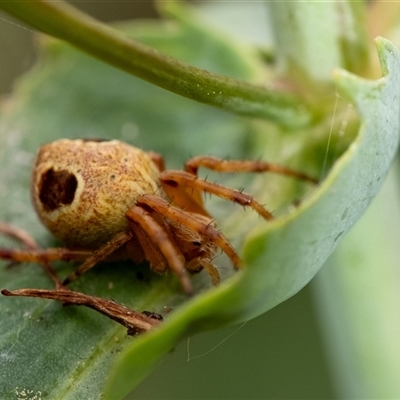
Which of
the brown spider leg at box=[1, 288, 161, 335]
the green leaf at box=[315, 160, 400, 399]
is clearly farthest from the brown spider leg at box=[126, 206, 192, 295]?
the green leaf at box=[315, 160, 400, 399]

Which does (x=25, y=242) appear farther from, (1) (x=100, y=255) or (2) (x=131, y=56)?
(2) (x=131, y=56)

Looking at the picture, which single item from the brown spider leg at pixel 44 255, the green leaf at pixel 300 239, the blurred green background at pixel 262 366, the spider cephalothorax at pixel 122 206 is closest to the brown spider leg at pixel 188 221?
the spider cephalothorax at pixel 122 206

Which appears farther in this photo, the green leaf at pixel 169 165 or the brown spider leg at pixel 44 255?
the brown spider leg at pixel 44 255

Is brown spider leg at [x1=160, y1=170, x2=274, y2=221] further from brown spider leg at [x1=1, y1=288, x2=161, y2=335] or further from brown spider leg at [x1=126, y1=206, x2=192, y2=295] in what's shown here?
brown spider leg at [x1=1, y1=288, x2=161, y2=335]

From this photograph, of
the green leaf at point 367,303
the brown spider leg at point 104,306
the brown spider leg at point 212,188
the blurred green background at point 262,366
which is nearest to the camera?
the brown spider leg at point 104,306

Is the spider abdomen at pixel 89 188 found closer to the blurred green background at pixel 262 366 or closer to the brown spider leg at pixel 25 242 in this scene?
the brown spider leg at pixel 25 242

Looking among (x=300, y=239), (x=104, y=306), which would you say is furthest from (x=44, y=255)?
(x=300, y=239)

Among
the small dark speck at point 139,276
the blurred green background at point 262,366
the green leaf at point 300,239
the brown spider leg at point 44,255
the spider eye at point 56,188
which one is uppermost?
the green leaf at point 300,239

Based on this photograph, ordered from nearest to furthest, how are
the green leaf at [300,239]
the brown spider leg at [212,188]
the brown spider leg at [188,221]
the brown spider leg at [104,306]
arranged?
1. the green leaf at [300,239]
2. the brown spider leg at [104,306]
3. the brown spider leg at [188,221]
4. the brown spider leg at [212,188]

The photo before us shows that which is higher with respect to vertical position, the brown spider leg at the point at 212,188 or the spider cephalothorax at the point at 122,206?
the brown spider leg at the point at 212,188
